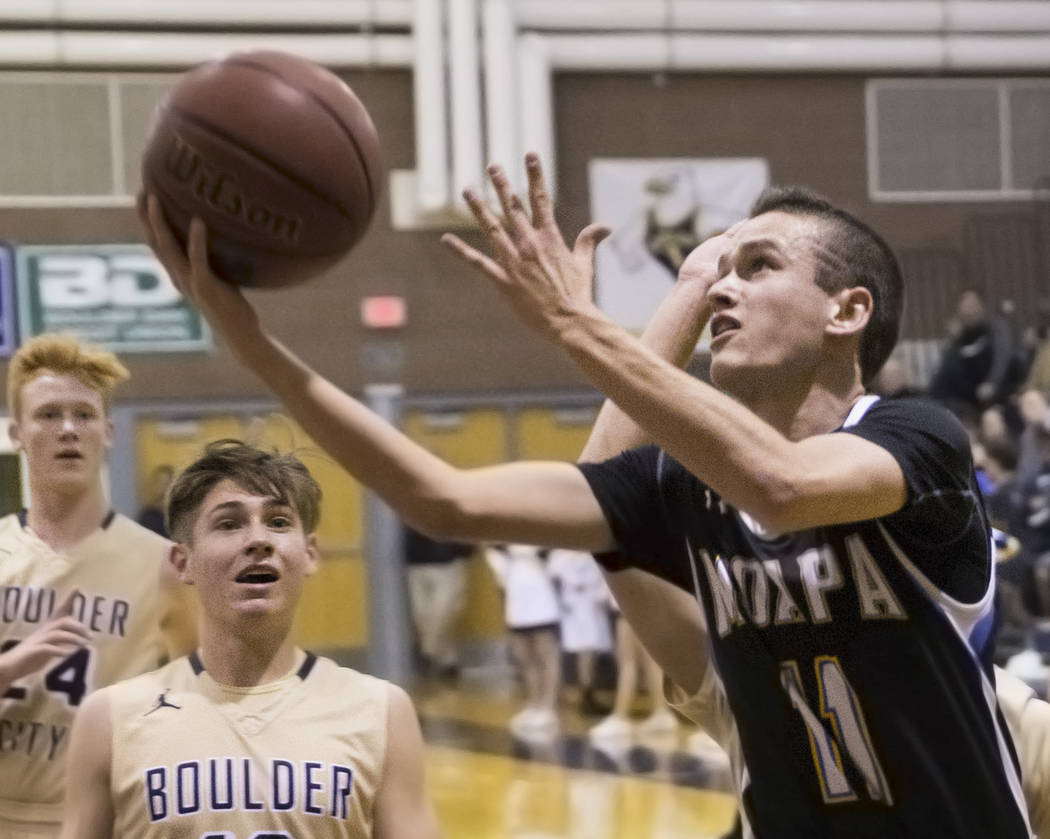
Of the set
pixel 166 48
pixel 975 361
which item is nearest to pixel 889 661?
pixel 975 361

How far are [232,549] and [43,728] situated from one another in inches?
52.2

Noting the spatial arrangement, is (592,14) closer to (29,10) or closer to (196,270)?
(29,10)

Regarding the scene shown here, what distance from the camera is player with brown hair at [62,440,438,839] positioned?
99.7 inches

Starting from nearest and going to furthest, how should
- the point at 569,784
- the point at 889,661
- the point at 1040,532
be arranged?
the point at 889,661 → the point at 569,784 → the point at 1040,532

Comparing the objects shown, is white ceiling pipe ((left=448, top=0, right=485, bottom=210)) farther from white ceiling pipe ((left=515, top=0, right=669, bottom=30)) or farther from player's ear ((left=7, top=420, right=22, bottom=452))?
player's ear ((left=7, top=420, right=22, bottom=452))

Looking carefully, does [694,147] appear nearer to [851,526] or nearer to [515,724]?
[515,724]

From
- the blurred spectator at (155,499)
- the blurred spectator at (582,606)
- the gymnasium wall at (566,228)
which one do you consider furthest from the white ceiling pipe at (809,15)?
the blurred spectator at (155,499)

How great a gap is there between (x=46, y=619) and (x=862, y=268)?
7.49ft

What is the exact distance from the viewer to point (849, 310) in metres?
2.43

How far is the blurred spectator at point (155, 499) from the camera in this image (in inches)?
372

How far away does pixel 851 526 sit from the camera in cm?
228

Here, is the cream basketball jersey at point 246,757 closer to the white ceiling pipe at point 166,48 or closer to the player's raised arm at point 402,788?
the player's raised arm at point 402,788

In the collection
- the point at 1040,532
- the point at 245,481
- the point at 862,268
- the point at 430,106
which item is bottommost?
the point at 1040,532

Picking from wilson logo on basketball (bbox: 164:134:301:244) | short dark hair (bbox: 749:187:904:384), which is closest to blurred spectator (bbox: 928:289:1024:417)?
short dark hair (bbox: 749:187:904:384)
